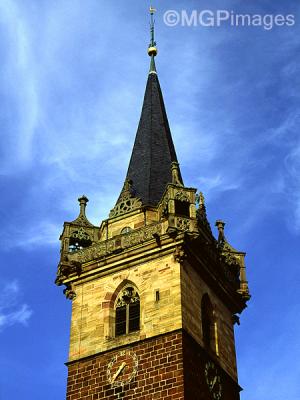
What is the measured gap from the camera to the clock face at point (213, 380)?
2983 cm

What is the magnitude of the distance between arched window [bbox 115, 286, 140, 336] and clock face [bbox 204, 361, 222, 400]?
2.91 meters

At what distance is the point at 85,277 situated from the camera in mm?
33312

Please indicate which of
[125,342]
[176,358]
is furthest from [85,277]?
[176,358]

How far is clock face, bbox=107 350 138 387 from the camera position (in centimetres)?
2930

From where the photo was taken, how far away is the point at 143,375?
95.4 ft

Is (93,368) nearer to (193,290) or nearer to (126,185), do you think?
(193,290)

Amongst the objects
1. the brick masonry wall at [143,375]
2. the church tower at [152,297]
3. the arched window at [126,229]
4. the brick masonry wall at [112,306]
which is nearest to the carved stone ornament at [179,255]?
the church tower at [152,297]

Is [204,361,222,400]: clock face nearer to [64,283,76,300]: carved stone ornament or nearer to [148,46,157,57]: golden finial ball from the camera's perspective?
[64,283,76,300]: carved stone ornament

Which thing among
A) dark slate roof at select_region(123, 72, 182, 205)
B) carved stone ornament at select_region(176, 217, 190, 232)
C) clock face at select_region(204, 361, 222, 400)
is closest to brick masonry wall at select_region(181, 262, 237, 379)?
clock face at select_region(204, 361, 222, 400)

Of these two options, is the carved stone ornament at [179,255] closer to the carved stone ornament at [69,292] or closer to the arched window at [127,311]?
the arched window at [127,311]

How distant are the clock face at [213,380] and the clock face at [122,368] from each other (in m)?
2.61

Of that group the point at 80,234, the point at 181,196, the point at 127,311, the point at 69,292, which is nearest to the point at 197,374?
the point at 127,311

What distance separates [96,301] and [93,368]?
2.95m

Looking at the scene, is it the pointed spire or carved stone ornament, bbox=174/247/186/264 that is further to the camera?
the pointed spire
